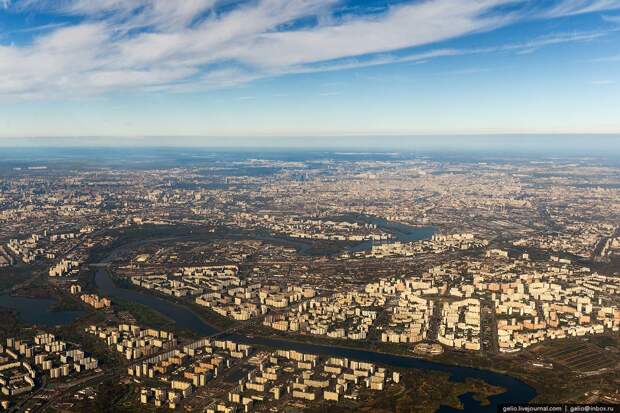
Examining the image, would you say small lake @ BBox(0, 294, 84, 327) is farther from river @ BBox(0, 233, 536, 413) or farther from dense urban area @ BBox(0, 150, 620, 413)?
dense urban area @ BBox(0, 150, 620, 413)

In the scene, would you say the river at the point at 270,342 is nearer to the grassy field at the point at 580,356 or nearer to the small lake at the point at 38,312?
the small lake at the point at 38,312

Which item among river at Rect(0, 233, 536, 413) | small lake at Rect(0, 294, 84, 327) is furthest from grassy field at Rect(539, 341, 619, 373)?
small lake at Rect(0, 294, 84, 327)

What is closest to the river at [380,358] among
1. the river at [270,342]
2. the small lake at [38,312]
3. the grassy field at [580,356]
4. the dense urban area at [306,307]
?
the river at [270,342]

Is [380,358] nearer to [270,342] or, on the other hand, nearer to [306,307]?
[270,342]

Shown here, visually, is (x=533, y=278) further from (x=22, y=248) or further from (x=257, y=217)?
(x=22, y=248)

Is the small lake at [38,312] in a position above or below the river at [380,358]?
above
